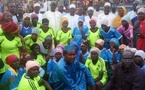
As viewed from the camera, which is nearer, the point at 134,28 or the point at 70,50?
the point at 70,50

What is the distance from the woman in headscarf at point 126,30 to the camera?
34.6 ft

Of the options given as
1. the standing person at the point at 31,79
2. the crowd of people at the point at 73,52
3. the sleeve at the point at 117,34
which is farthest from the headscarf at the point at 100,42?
the standing person at the point at 31,79

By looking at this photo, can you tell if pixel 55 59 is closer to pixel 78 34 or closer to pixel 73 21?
pixel 78 34

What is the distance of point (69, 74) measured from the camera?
658 centimetres

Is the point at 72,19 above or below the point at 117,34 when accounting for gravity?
above

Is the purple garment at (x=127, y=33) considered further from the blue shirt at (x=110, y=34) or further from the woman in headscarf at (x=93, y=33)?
the woman in headscarf at (x=93, y=33)

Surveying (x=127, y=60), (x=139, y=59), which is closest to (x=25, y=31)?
(x=139, y=59)

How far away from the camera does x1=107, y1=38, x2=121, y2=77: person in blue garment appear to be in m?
9.18

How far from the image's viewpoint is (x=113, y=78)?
6758mm

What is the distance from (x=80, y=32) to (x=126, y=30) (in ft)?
4.26

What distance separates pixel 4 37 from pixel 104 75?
8.12 ft

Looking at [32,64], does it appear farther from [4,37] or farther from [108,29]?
[108,29]

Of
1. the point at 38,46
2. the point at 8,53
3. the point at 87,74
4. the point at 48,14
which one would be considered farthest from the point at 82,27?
the point at 87,74

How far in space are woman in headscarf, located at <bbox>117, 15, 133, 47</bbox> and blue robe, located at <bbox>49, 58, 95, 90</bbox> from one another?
4096 mm
